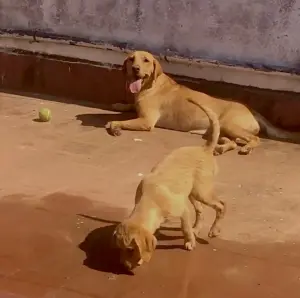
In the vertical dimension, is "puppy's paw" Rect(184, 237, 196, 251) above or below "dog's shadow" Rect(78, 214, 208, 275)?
above

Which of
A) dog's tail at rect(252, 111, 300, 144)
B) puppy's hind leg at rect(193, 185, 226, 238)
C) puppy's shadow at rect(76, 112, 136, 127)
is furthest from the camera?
puppy's shadow at rect(76, 112, 136, 127)

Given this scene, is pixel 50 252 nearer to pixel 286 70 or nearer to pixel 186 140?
pixel 186 140

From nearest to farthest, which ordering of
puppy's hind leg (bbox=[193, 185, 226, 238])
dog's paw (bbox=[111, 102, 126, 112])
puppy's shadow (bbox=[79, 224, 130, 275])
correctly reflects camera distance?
puppy's shadow (bbox=[79, 224, 130, 275]) < puppy's hind leg (bbox=[193, 185, 226, 238]) < dog's paw (bbox=[111, 102, 126, 112])

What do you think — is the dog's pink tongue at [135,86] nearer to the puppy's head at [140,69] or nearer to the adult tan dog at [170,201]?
the puppy's head at [140,69]

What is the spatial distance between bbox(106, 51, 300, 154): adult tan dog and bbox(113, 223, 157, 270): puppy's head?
2.27 meters

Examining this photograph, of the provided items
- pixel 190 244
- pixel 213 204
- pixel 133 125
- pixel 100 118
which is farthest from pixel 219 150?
pixel 190 244

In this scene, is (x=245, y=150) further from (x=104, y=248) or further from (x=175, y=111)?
(x=104, y=248)

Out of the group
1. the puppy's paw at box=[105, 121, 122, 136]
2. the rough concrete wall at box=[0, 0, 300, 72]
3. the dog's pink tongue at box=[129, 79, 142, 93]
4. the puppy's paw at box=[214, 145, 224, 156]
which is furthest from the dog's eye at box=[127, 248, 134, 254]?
the rough concrete wall at box=[0, 0, 300, 72]

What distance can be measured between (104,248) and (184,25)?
2.91 m

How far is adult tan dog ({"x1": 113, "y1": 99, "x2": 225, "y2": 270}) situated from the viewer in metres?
3.23

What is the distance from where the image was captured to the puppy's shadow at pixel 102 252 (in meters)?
3.45

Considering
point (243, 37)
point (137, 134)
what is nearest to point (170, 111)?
point (137, 134)

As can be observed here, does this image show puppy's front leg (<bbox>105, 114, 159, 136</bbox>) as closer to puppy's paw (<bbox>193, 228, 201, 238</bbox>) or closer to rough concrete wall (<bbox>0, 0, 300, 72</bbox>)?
rough concrete wall (<bbox>0, 0, 300, 72</bbox>)

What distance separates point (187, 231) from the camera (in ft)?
11.8
